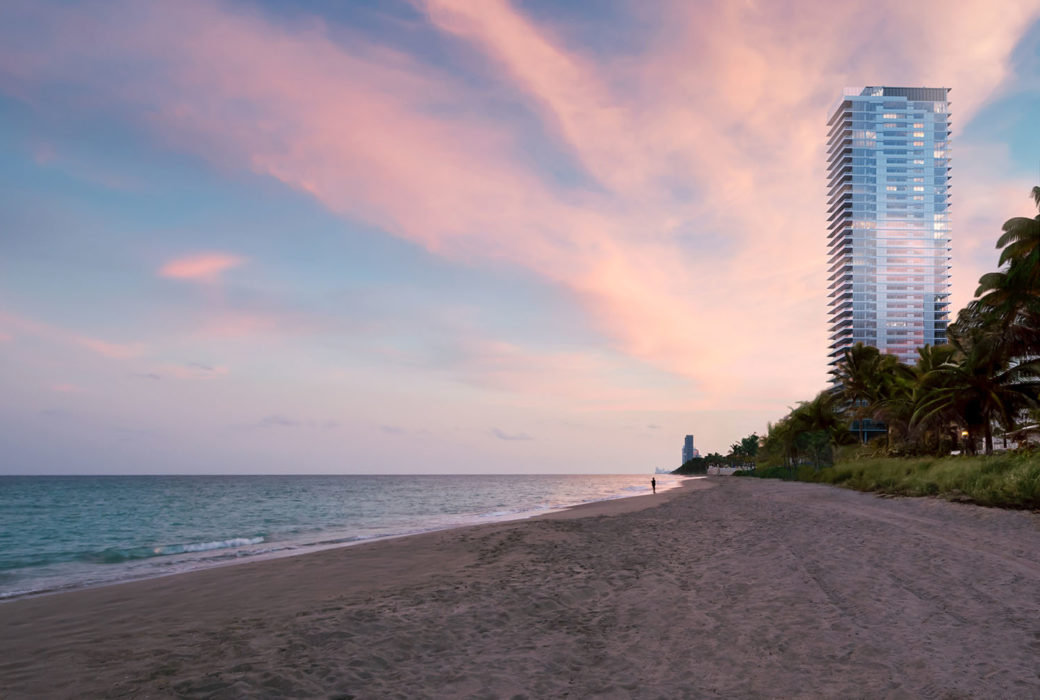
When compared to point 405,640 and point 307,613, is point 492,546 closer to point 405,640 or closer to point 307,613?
point 307,613

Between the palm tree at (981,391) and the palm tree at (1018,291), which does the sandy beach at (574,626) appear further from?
the palm tree at (981,391)

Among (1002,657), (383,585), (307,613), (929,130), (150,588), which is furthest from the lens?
(929,130)

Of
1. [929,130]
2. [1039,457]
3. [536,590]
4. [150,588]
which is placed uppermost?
[929,130]

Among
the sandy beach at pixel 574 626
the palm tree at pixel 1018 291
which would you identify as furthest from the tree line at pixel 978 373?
the sandy beach at pixel 574 626

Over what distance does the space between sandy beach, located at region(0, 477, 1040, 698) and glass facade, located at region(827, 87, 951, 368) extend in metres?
201

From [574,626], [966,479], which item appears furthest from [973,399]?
[574,626]

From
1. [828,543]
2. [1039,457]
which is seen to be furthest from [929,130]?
[828,543]

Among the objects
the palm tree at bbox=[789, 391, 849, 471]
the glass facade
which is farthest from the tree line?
the glass facade

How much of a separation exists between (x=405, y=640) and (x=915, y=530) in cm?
1672

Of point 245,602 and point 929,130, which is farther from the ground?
point 929,130

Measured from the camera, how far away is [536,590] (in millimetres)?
11430

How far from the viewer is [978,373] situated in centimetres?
4284

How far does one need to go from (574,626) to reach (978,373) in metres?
47.1

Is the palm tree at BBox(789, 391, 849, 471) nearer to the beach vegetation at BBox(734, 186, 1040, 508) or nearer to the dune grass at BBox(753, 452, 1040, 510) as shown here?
the beach vegetation at BBox(734, 186, 1040, 508)
